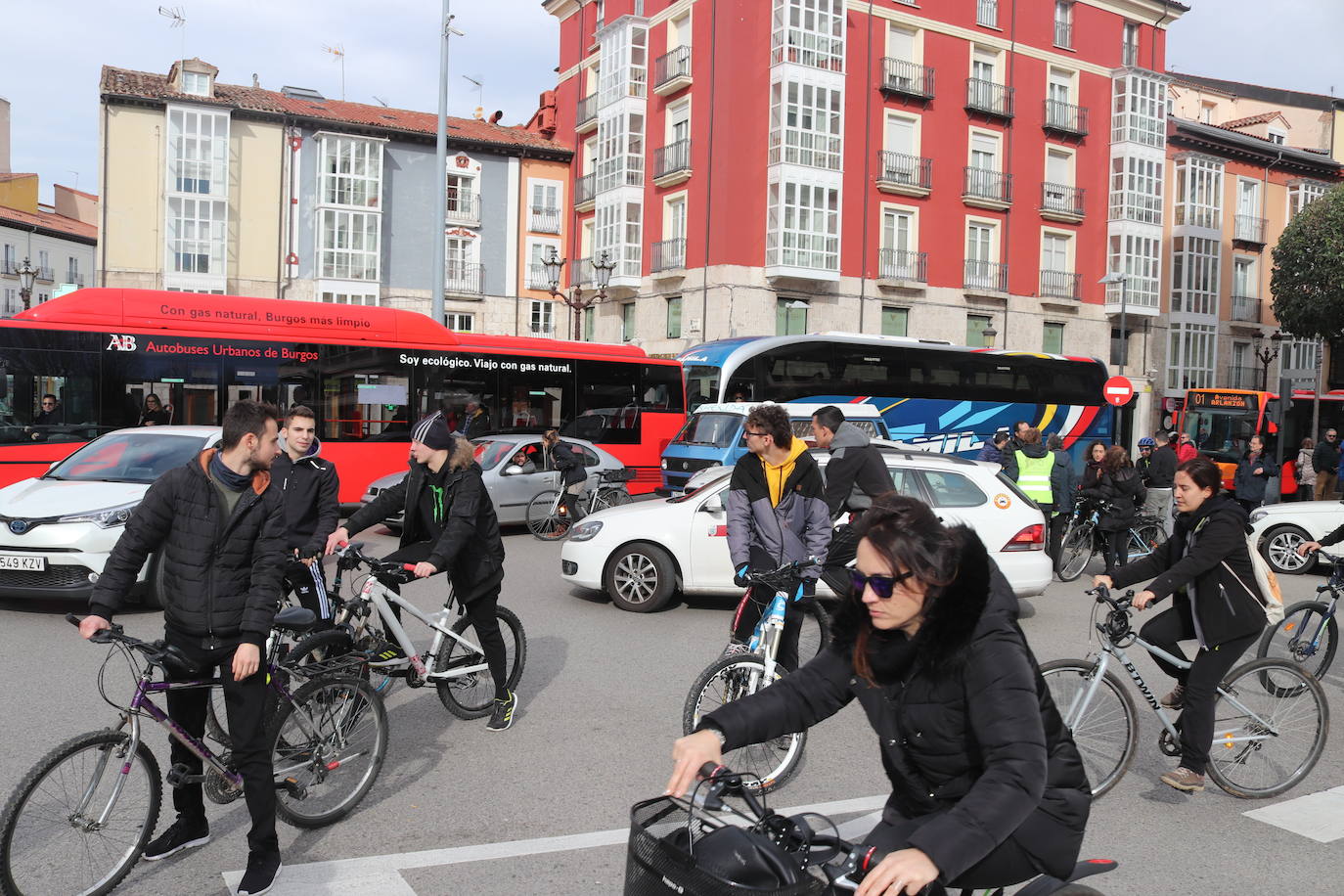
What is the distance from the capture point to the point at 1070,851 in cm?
248

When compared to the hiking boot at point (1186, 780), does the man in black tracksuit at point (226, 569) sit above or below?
above

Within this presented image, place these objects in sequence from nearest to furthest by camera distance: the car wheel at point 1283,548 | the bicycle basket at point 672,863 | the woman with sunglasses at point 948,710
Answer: the bicycle basket at point 672,863, the woman with sunglasses at point 948,710, the car wheel at point 1283,548

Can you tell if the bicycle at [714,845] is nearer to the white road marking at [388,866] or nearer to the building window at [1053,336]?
the white road marking at [388,866]

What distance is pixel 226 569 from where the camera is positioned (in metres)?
3.96

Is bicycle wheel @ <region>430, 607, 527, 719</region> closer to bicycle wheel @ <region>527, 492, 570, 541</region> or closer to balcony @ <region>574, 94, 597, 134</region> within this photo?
bicycle wheel @ <region>527, 492, 570, 541</region>

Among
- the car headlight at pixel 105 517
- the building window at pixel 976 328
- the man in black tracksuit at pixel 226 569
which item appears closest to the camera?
the man in black tracksuit at pixel 226 569

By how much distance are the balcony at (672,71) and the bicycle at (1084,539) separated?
83.5ft

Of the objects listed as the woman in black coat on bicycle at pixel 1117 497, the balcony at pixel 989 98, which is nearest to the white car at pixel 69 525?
the woman in black coat on bicycle at pixel 1117 497

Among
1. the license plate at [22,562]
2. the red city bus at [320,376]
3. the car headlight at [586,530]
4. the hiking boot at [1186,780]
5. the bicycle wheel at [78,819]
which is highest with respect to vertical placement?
the red city bus at [320,376]

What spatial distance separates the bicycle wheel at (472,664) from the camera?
596 cm

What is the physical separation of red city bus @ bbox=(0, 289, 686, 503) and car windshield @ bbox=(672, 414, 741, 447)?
2748 mm

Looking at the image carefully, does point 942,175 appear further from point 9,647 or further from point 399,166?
point 9,647

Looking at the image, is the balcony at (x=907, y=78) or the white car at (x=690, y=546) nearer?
the white car at (x=690, y=546)

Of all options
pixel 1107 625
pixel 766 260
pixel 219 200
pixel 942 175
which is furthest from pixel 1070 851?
pixel 219 200
